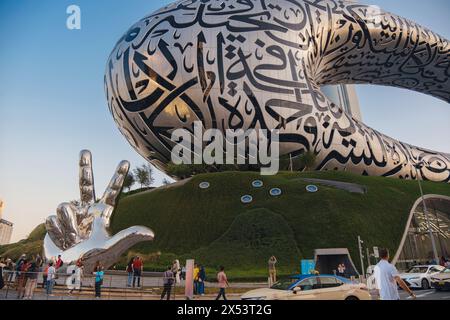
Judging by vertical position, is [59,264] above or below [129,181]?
below

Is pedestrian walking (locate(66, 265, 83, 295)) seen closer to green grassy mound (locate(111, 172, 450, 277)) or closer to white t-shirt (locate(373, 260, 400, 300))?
green grassy mound (locate(111, 172, 450, 277))

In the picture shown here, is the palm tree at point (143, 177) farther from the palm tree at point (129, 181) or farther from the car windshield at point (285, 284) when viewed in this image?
the car windshield at point (285, 284)

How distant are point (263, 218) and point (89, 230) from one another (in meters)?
11.3

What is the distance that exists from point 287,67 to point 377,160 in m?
12.0

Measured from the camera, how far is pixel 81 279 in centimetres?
1223

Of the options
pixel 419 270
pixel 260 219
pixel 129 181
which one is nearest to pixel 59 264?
pixel 260 219

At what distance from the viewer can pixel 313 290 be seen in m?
7.93

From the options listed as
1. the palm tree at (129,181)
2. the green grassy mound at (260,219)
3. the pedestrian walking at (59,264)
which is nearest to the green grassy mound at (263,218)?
the green grassy mound at (260,219)

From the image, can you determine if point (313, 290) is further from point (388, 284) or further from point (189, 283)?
point (189, 283)

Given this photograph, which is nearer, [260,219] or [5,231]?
[260,219]

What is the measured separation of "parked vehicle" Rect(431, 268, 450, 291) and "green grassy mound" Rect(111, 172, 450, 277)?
5481mm

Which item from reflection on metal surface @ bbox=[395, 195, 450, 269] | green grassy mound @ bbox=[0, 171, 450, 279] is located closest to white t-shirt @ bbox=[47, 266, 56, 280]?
green grassy mound @ bbox=[0, 171, 450, 279]

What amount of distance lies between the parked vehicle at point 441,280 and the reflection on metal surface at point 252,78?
17.1 m
